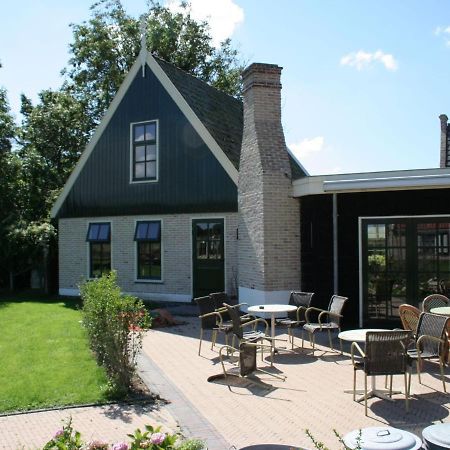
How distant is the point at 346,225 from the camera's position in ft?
36.6

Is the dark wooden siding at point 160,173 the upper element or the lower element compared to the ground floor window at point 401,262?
upper

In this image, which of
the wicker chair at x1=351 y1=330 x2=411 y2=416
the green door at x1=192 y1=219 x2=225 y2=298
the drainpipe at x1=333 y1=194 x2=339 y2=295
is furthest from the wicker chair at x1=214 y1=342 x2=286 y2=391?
the green door at x1=192 y1=219 x2=225 y2=298

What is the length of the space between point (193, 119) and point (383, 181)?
672 centimetres

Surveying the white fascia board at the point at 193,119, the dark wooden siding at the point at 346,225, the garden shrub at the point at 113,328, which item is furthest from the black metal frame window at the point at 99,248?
the garden shrub at the point at 113,328

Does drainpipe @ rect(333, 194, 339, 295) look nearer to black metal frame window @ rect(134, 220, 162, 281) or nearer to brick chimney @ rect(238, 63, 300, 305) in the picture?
brick chimney @ rect(238, 63, 300, 305)

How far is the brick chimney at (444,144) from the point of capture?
84.3ft

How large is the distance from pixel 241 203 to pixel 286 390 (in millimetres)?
7127

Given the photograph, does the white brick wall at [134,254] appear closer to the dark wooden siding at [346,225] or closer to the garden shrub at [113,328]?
the dark wooden siding at [346,225]

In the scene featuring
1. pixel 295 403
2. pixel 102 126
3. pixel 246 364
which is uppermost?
pixel 102 126

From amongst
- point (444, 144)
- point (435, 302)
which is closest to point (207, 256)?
point (435, 302)

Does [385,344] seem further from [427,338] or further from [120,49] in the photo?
[120,49]

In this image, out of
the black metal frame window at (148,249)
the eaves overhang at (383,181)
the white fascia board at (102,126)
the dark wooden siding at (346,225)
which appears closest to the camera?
the eaves overhang at (383,181)

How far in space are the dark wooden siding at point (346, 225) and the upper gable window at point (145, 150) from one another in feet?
19.2

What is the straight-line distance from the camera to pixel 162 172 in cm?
1597
